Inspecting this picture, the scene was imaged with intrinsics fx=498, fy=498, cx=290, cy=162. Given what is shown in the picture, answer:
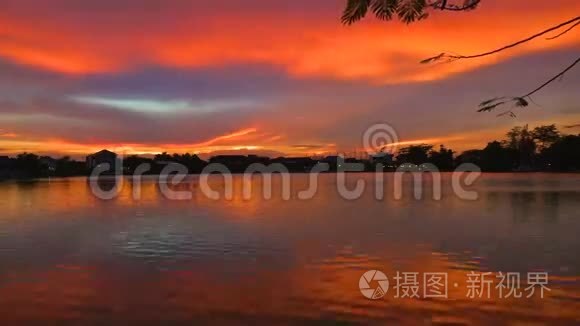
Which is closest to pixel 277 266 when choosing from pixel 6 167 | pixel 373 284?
pixel 373 284

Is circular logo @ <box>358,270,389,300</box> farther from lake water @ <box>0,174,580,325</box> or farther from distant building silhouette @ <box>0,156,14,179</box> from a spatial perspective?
distant building silhouette @ <box>0,156,14,179</box>

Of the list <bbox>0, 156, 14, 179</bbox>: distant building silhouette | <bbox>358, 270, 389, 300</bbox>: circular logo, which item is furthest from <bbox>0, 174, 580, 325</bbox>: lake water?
<bbox>0, 156, 14, 179</bbox>: distant building silhouette

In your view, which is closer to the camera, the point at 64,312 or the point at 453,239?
the point at 64,312

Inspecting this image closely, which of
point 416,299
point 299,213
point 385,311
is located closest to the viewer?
point 385,311

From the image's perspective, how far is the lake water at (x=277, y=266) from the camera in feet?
35.4

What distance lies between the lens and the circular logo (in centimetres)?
1208

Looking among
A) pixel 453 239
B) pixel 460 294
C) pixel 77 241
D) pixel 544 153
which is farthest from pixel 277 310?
pixel 544 153

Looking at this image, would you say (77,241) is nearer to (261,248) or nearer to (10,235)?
(10,235)

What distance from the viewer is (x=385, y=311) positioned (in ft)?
35.2

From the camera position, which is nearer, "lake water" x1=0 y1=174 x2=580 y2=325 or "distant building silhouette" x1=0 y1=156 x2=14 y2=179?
"lake water" x1=0 y1=174 x2=580 y2=325

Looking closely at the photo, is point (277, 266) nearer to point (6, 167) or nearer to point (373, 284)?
point (373, 284)

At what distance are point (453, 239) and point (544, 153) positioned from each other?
179 metres

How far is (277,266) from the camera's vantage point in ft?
52.3

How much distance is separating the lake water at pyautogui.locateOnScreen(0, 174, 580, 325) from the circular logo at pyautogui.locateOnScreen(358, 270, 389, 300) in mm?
173
